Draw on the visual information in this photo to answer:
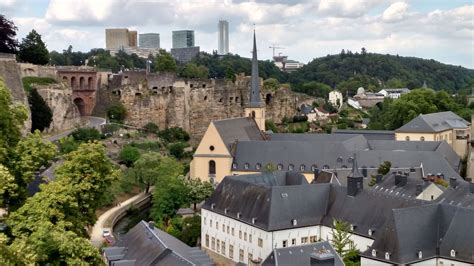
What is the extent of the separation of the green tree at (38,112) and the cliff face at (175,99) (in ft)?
56.9

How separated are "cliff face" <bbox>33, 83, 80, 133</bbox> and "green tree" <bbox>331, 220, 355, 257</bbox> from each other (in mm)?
39750

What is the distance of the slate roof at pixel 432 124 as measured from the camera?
72.9 metres

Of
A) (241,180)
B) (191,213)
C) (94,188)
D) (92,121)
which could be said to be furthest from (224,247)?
(92,121)

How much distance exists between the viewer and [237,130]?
221ft

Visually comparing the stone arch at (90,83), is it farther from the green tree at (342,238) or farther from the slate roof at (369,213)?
the green tree at (342,238)

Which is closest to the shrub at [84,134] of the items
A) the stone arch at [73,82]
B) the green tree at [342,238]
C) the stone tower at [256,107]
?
the stone arch at [73,82]

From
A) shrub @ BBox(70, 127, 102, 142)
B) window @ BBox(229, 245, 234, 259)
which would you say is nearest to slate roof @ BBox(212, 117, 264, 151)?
shrub @ BBox(70, 127, 102, 142)

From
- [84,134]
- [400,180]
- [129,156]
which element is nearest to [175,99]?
[129,156]

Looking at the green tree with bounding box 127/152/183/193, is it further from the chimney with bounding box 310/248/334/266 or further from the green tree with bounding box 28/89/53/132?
the chimney with bounding box 310/248/334/266

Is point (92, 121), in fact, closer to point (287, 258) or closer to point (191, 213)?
point (191, 213)

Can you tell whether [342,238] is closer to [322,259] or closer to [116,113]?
[322,259]

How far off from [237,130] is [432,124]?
2166cm

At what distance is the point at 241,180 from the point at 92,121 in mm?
37428

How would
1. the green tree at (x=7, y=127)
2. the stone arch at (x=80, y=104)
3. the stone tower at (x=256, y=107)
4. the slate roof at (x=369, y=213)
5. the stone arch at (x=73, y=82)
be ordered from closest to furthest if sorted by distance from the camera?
1. the green tree at (x=7, y=127)
2. the slate roof at (x=369, y=213)
3. the stone tower at (x=256, y=107)
4. the stone arch at (x=73, y=82)
5. the stone arch at (x=80, y=104)
